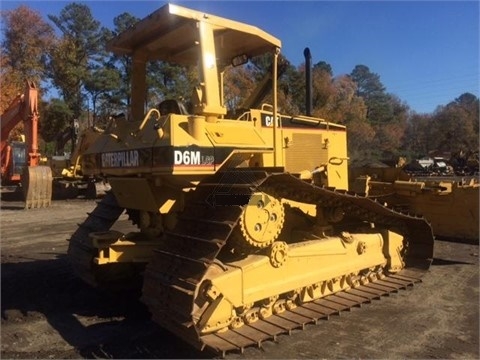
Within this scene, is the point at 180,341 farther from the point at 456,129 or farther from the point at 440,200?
the point at 456,129

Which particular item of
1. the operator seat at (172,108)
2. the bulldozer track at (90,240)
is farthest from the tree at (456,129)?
the operator seat at (172,108)

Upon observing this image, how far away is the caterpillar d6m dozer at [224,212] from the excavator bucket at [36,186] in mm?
12321

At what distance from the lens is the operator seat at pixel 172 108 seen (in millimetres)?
5102

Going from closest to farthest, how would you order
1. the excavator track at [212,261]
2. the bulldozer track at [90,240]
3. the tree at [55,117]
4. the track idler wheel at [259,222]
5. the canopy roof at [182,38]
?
1. the excavator track at [212,261]
2. the track idler wheel at [259,222]
3. the canopy roof at [182,38]
4. the bulldozer track at [90,240]
5. the tree at [55,117]

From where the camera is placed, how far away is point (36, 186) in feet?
59.0

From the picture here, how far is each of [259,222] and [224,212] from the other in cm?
43

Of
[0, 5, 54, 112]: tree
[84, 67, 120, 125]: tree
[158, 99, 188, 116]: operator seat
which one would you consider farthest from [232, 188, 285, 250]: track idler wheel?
[0, 5, 54, 112]: tree

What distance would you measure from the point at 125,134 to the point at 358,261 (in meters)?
3.20

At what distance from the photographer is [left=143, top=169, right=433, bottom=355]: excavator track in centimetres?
421

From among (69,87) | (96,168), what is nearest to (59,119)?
(69,87)

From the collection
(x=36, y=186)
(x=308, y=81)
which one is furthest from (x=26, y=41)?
(x=308, y=81)

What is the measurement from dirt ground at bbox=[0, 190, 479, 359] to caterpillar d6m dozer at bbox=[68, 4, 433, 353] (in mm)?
223

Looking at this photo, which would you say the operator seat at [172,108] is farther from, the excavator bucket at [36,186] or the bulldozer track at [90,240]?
the excavator bucket at [36,186]

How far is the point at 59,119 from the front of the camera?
43188 mm
